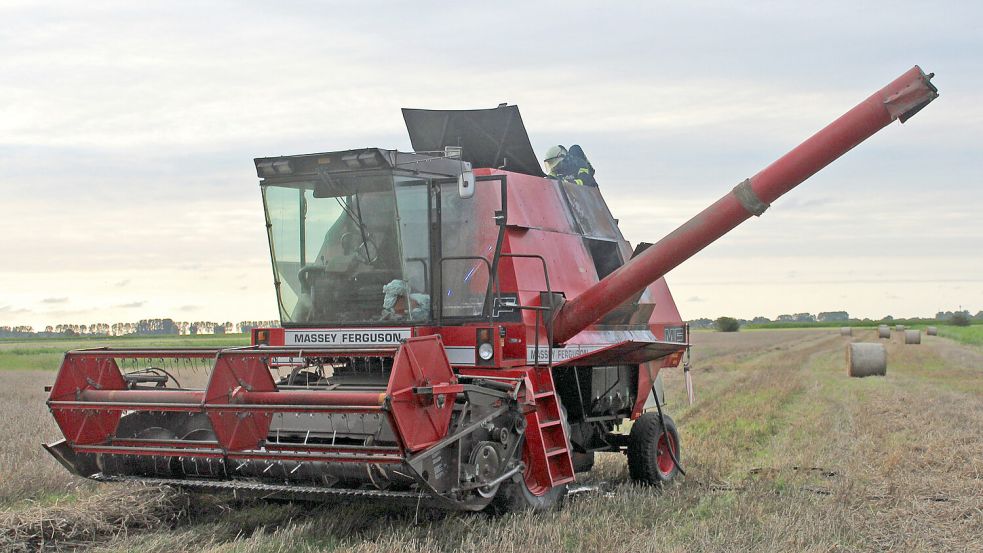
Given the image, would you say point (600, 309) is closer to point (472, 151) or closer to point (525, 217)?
point (525, 217)

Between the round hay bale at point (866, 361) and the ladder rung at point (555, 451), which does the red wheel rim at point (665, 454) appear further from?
the round hay bale at point (866, 361)

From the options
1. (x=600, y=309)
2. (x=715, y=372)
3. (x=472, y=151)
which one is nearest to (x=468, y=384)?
(x=600, y=309)

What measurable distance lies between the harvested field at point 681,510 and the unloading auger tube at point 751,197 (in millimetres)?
1503

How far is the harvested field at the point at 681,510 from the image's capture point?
254 inches

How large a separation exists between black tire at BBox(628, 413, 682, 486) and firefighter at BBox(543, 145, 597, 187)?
2429 mm

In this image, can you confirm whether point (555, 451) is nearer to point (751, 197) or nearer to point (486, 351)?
point (486, 351)

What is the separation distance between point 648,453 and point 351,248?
3.37 m

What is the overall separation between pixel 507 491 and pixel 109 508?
8.92 feet

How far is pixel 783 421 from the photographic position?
45.6ft

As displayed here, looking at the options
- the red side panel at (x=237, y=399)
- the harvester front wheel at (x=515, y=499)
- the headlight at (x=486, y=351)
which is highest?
the headlight at (x=486, y=351)

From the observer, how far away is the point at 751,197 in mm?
7684

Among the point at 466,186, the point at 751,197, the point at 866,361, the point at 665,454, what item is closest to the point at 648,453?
the point at 665,454

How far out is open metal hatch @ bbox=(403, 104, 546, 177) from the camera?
9.52 meters

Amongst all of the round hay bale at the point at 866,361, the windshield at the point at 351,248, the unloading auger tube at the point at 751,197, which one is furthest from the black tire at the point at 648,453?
the round hay bale at the point at 866,361
